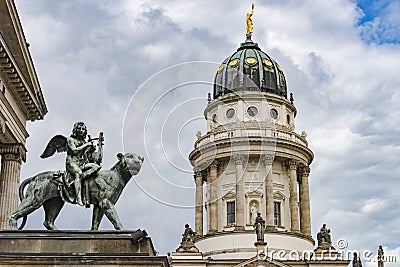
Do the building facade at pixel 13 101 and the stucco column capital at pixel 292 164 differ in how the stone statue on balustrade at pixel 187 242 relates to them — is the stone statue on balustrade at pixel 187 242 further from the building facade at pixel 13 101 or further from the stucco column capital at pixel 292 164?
the building facade at pixel 13 101

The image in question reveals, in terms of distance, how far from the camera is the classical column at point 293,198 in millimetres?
Answer: 82250

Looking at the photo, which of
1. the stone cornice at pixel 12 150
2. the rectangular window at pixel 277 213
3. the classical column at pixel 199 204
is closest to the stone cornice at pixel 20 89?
the stone cornice at pixel 12 150

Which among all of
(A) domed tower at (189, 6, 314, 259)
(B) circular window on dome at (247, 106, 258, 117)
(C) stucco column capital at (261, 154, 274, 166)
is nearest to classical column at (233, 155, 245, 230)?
(A) domed tower at (189, 6, 314, 259)

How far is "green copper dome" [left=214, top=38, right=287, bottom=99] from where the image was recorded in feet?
283

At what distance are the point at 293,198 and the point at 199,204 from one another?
414 inches

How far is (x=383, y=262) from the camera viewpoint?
69312 millimetres

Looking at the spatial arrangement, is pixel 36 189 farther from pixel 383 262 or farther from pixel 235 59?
pixel 235 59

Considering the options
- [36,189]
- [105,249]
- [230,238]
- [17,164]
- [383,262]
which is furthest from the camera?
[230,238]

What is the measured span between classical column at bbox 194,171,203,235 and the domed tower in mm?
111

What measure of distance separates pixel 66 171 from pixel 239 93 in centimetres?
6370

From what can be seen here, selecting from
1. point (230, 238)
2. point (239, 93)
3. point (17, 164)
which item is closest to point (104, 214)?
point (17, 164)

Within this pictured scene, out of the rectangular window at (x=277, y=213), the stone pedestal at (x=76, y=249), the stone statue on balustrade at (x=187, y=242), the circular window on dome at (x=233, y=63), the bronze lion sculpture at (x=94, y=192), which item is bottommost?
the stone pedestal at (x=76, y=249)

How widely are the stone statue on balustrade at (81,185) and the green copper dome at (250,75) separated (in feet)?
207

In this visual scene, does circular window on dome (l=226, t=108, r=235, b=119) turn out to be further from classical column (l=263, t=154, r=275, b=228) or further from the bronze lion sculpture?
the bronze lion sculpture
